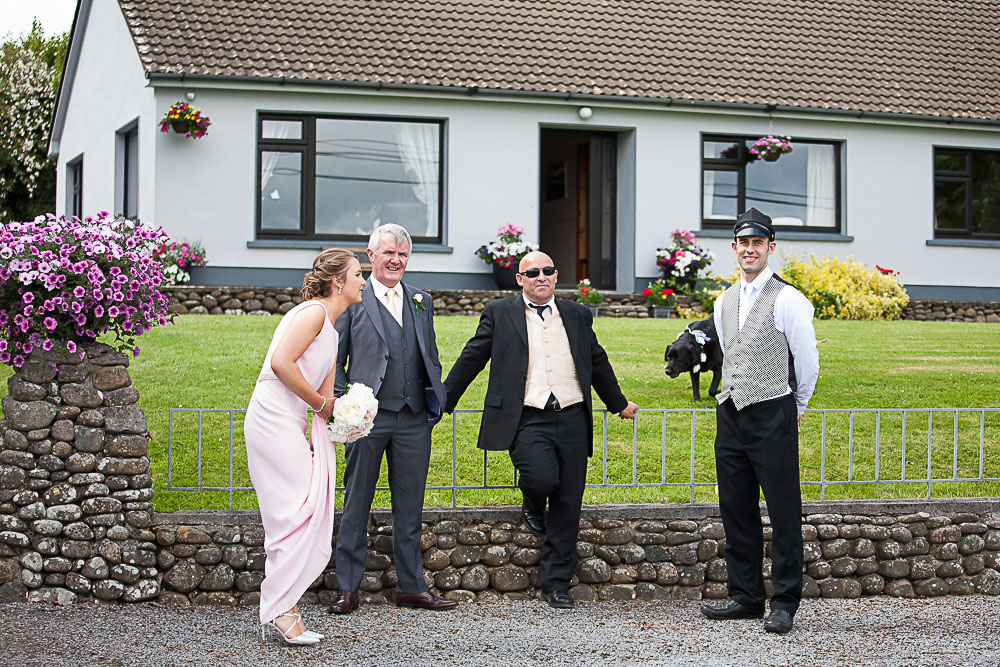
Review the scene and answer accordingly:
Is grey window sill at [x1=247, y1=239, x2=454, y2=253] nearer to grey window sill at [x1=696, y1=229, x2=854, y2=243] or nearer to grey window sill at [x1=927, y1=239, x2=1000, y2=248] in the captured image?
grey window sill at [x1=696, y1=229, x2=854, y2=243]

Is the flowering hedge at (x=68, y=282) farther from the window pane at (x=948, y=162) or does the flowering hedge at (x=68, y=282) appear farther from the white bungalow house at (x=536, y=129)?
the window pane at (x=948, y=162)

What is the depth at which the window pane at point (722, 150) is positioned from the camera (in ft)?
59.4

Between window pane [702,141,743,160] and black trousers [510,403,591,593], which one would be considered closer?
black trousers [510,403,591,593]

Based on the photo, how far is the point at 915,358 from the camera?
11.3m

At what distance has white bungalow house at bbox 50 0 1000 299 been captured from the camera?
1620 cm

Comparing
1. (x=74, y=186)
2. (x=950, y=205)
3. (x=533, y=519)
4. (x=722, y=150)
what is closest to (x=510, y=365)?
(x=533, y=519)

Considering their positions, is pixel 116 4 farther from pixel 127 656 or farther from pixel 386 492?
pixel 127 656

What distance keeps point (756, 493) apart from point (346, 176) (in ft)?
39.5

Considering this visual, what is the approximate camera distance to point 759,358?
229 inches

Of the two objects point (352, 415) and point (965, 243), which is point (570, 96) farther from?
point (352, 415)

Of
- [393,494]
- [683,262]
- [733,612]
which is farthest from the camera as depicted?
[683,262]

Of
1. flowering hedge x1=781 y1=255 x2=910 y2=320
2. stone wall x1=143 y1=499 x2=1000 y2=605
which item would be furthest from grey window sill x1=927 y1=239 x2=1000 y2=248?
stone wall x1=143 y1=499 x2=1000 y2=605

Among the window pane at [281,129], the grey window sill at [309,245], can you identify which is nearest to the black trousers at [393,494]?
the grey window sill at [309,245]

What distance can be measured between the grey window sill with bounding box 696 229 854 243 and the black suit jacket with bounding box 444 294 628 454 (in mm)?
11574
